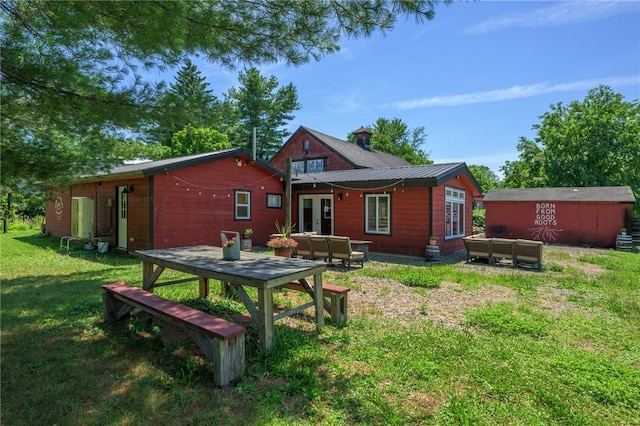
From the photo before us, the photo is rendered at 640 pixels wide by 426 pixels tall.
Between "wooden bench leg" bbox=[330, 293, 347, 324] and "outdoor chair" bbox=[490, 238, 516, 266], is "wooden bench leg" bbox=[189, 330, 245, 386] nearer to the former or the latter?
"wooden bench leg" bbox=[330, 293, 347, 324]

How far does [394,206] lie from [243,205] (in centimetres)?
535

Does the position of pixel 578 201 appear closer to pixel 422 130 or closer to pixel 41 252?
pixel 41 252

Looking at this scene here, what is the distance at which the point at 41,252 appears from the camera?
10.0 meters

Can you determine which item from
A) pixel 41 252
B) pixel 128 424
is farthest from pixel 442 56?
pixel 41 252

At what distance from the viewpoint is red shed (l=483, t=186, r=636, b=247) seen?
15.0 meters

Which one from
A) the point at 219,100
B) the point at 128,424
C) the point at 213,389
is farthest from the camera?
the point at 219,100

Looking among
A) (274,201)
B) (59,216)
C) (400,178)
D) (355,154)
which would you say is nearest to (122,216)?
(274,201)

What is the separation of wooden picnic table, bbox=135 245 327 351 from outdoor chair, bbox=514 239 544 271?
7.01 m

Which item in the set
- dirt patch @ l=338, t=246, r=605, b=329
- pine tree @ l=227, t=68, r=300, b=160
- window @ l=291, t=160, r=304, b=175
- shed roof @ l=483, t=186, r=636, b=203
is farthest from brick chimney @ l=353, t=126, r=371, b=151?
dirt patch @ l=338, t=246, r=605, b=329

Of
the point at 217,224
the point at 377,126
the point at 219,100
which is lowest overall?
the point at 217,224

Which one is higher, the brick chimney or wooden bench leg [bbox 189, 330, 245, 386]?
the brick chimney

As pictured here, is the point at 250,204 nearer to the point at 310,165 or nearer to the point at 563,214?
the point at 310,165

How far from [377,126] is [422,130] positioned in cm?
716

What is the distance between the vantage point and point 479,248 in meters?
9.54
